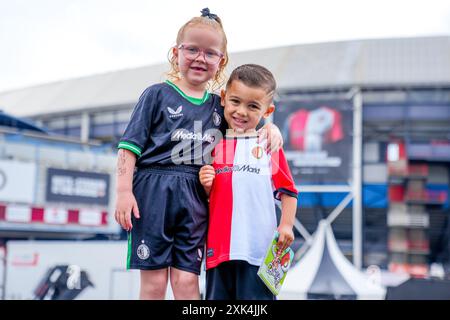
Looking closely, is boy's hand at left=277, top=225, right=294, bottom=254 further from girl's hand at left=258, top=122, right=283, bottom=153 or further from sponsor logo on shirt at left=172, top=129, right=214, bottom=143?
sponsor logo on shirt at left=172, top=129, right=214, bottom=143

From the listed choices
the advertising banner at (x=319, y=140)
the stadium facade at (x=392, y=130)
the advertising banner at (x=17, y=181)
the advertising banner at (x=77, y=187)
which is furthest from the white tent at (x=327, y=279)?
the stadium facade at (x=392, y=130)

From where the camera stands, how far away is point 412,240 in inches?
1009

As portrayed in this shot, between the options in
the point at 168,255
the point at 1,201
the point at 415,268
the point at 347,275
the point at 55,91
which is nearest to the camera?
the point at 168,255

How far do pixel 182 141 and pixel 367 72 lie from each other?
79.6 ft

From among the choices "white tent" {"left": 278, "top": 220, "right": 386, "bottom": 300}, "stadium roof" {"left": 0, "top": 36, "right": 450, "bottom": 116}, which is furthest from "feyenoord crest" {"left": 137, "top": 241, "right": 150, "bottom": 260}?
"stadium roof" {"left": 0, "top": 36, "right": 450, "bottom": 116}

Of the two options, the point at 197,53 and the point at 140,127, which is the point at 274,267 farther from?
the point at 197,53

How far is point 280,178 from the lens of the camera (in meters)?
2.43

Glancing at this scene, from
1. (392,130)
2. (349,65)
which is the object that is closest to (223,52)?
(392,130)

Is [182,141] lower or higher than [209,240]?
higher

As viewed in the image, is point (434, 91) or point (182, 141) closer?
point (182, 141)

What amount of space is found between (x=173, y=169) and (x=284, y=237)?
0.48 metres

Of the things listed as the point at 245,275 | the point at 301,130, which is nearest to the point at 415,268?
the point at 301,130
